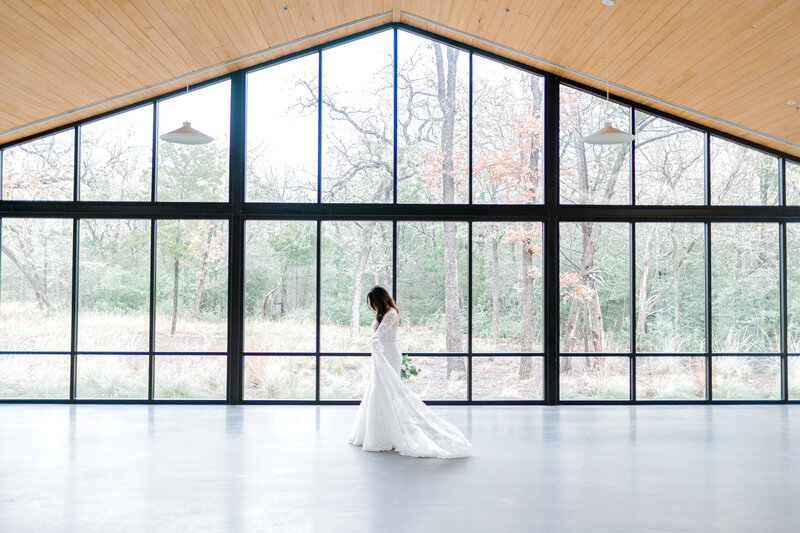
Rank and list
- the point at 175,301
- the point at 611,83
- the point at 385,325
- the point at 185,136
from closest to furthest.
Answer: the point at 185,136
the point at 385,325
the point at 611,83
the point at 175,301

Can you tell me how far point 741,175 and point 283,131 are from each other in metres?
6.55

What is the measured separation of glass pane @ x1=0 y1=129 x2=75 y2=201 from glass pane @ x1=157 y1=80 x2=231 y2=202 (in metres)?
1.27

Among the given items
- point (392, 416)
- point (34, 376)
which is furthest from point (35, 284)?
point (392, 416)

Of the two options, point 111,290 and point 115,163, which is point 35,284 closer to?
point 111,290

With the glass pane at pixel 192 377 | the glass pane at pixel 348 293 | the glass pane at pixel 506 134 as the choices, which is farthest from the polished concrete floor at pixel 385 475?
the glass pane at pixel 506 134

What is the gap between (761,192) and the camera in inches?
379

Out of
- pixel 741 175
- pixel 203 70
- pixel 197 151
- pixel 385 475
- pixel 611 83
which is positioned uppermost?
pixel 203 70

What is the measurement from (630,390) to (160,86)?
7.68 metres

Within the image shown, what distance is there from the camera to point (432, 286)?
30.7 feet

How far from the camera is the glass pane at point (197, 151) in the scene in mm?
9352

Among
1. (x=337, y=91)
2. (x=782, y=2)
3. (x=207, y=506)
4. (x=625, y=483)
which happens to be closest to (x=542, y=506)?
(x=625, y=483)

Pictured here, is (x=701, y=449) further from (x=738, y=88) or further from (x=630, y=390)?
(x=738, y=88)

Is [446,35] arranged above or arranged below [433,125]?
above

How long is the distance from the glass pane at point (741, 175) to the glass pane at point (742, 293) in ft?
1.31
